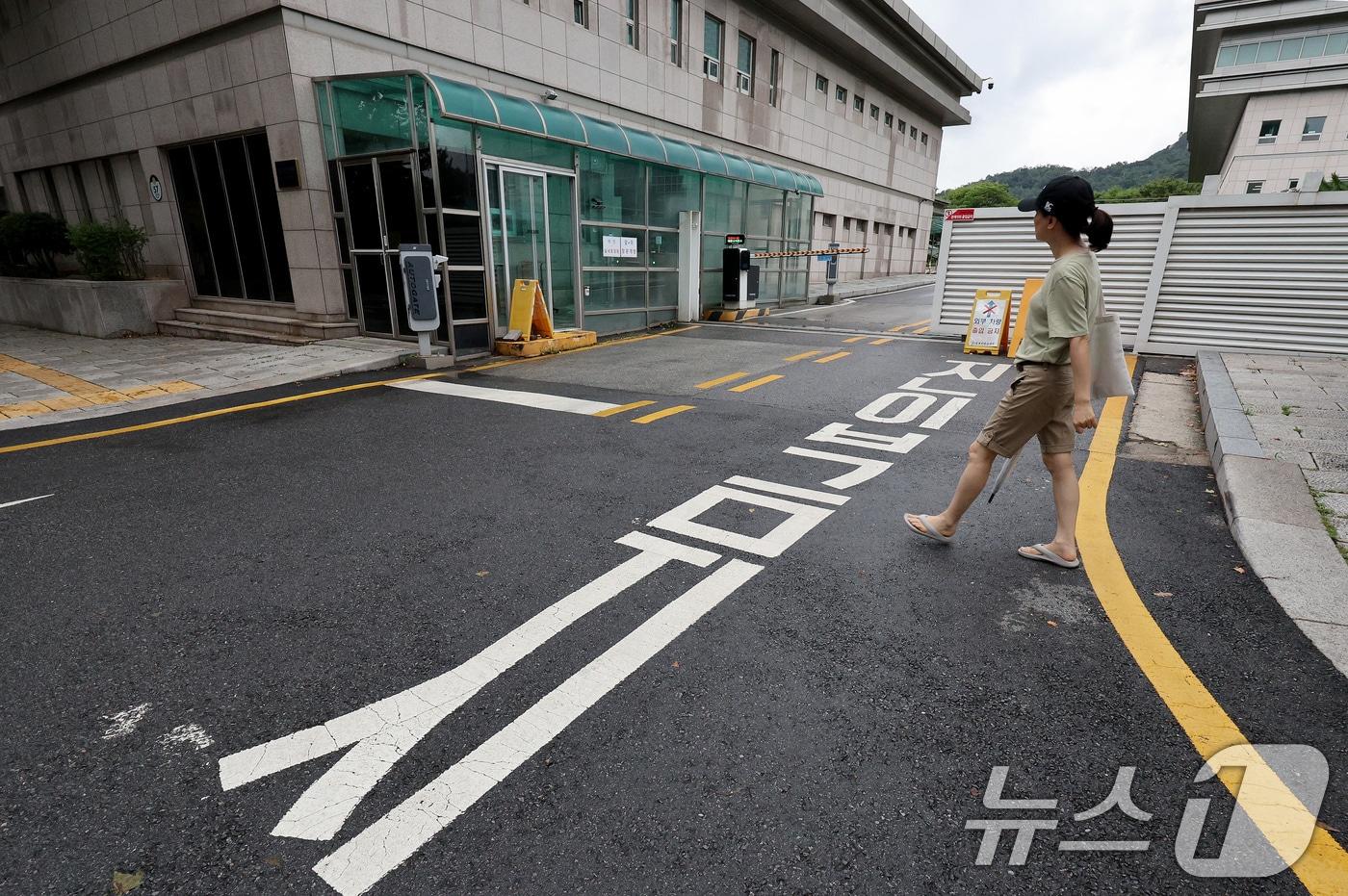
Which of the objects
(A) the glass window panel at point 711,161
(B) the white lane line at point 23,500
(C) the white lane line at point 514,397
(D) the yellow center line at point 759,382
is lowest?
(D) the yellow center line at point 759,382

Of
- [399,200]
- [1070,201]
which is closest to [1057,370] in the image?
[1070,201]

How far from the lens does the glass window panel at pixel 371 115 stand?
8969mm

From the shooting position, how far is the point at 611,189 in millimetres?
11805

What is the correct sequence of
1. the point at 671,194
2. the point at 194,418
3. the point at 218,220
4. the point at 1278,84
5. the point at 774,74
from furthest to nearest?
the point at 1278,84 < the point at 774,74 < the point at 671,194 < the point at 218,220 < the point at 194,418

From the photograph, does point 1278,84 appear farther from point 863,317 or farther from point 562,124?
point 562,124

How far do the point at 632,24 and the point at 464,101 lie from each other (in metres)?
9.82

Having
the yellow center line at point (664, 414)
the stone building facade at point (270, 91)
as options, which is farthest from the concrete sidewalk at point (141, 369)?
the yellow center line at point (664, 414)

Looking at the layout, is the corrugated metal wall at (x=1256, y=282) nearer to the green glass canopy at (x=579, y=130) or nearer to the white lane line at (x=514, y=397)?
the green glass canopy at (x=579, y=130)

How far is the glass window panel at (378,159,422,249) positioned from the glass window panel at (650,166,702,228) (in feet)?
16.8

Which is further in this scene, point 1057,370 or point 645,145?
point 645,145

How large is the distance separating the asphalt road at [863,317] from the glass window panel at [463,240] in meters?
6.67

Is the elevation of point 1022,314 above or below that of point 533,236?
below

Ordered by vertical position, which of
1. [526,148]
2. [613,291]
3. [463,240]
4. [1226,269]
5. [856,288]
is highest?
[526,148]

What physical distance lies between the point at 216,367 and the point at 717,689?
28.5 ft
